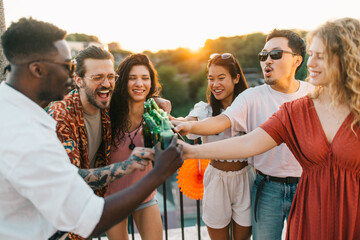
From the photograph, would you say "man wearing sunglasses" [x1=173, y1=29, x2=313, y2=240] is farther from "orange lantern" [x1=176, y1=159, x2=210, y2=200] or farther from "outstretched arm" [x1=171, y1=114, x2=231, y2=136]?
"orange lantern" [x1=176, y1=159, x2=210, y2=200]

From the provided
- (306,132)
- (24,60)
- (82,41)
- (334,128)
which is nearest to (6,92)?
(24,60)

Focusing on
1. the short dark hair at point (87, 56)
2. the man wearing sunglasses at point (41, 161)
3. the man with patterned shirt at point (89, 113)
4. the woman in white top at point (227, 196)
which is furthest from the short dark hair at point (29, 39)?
the woman in white top at point (227, 196)

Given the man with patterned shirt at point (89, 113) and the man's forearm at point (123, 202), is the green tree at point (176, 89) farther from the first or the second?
the man's forearm at point (123, 202)

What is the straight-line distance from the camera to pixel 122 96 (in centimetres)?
294

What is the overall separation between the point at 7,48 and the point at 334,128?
1.83 meters

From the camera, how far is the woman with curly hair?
2664 mm

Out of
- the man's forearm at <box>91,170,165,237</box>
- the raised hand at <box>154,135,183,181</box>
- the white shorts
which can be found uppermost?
the raised hand at <box>154,135,183,181</box>

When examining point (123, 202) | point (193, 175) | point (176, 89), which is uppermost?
point (123, 202)

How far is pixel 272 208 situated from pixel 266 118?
0.78m

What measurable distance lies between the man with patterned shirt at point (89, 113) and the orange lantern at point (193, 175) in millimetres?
853

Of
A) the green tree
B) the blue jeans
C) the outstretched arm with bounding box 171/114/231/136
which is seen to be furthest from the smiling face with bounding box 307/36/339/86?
the green tree

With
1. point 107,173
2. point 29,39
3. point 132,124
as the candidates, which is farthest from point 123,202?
point 132,124

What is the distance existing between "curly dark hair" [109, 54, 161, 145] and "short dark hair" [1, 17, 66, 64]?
4.53ft

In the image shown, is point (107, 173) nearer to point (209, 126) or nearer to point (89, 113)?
point (89, 113)
